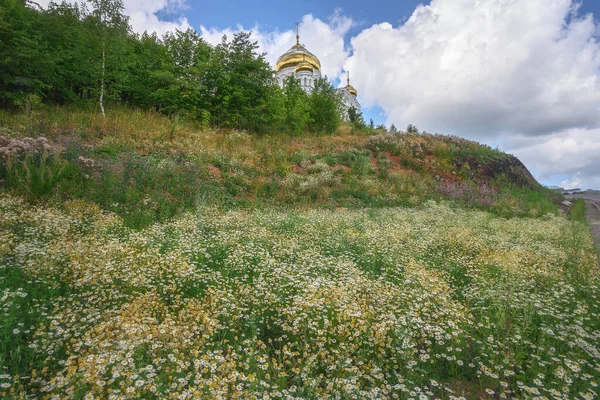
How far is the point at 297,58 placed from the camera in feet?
219

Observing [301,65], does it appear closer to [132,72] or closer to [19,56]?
[132,72]

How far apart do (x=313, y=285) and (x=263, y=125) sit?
767 inches

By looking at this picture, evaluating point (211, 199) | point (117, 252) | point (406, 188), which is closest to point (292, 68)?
point (406, 188)

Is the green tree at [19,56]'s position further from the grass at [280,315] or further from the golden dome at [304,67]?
the golden dome at [304,67]

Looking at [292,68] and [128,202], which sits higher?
[292,68]

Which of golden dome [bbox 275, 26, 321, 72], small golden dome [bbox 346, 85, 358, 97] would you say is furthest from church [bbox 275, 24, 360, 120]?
small golden dome [bbox 346, 85, 358, 97]

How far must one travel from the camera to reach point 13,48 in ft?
47.0

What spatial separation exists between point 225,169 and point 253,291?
9.65 m

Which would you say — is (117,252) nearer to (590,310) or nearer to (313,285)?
(313,285)

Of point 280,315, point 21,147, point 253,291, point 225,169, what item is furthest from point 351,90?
point 280,315

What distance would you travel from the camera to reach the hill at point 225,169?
8.45 meters

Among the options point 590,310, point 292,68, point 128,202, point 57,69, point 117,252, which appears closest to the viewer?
point 590,310

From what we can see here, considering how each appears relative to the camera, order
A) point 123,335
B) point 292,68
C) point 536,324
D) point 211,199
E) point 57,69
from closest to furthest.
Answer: point 123,335, point 536,324, point 211,199, point 57,69, point 292,68

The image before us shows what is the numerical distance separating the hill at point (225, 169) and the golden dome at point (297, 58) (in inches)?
1995
